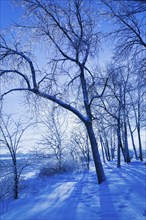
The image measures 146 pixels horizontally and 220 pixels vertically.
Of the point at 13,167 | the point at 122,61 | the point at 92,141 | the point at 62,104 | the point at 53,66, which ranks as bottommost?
the point at 13,167

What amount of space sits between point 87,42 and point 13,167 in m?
7.05

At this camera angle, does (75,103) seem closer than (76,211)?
No

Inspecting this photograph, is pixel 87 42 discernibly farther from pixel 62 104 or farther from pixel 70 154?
pixel 70 154

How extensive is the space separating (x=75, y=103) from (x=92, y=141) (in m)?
2.11

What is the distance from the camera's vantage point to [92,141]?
9.68 metres

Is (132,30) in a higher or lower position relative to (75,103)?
higher

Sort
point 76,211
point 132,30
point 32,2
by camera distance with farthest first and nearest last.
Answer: point 32,2 < point 132,30 < point 76,211

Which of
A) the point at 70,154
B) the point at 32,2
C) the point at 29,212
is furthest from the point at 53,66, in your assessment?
the point at 70,154

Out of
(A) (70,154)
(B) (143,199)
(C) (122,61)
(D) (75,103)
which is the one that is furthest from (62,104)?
(A) (70,154)

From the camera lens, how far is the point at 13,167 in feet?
27.5

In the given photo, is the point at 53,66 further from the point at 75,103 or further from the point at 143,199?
the point at 143,199

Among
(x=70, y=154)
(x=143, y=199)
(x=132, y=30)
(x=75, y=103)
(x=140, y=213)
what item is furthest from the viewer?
(x=70, y=154)

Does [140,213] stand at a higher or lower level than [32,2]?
lower

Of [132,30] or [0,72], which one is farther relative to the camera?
[0,72]
